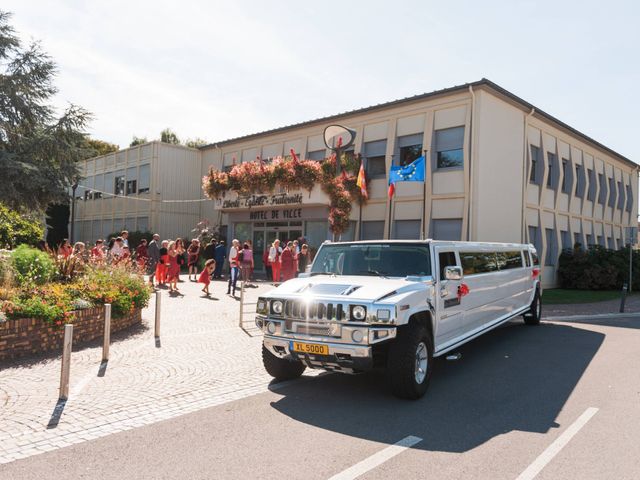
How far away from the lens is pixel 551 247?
78.4 ft

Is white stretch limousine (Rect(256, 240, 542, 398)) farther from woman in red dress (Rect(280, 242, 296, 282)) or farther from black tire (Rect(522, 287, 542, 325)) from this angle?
woman in red dress (Rect(280, 242, 296, 282))

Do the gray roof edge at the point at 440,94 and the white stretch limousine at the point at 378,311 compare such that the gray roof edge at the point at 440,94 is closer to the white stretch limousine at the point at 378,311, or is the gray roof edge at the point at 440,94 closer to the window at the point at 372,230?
the window at the point at 372,230

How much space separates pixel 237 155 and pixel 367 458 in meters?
26.4

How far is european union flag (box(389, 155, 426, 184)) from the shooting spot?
17562mm

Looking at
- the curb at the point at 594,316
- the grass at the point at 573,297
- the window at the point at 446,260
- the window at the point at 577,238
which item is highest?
the window at the point at 577,238

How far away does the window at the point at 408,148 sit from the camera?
21.1 m

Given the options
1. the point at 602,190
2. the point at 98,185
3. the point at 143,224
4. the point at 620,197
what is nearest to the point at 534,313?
the point at 602,190

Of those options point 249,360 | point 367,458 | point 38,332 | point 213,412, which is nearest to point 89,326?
point 38,332

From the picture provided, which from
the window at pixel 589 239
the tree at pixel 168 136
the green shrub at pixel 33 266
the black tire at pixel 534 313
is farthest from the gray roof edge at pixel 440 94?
the tree at pixel 168 136

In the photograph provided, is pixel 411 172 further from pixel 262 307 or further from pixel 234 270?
pixel 262 307

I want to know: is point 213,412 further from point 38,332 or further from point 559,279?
point 559,279

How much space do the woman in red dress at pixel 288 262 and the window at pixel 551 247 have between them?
1256 cm

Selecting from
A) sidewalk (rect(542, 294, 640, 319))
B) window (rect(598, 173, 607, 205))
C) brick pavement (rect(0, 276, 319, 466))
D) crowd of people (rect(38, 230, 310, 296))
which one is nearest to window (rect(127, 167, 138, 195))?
crowd of people (rect(38, 230, 310, 296))

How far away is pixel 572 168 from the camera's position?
25.3 metres
